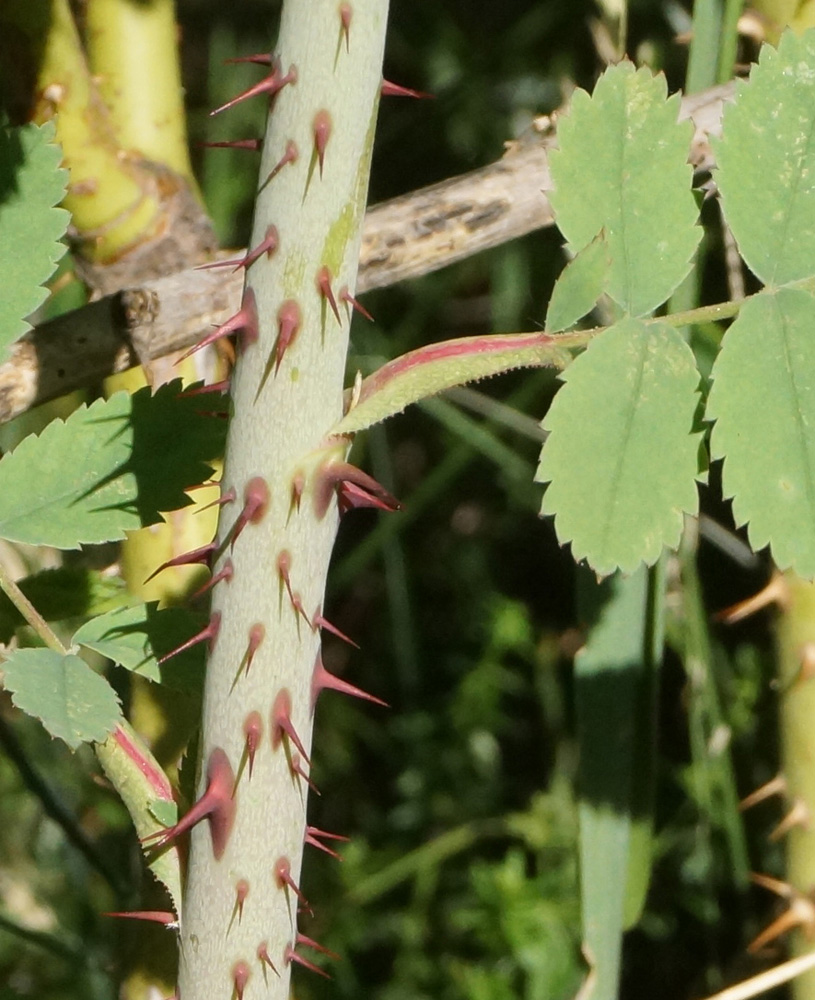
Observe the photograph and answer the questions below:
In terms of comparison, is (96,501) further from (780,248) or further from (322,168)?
(780,248)

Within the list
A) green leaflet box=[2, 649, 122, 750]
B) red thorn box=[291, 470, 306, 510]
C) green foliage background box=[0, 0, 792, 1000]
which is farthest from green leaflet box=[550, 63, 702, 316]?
green foliage background box=[0, 0, 792, 1000]

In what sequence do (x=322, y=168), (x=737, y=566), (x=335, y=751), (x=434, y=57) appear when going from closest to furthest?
(x=322, y=168) < (x=737, y=566) < (x=335, y=751) < (x=434, y=57)

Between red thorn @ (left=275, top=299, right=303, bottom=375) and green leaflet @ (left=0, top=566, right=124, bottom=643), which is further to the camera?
green leaflet @ (left=0, top=566, right=124, bottom=643)

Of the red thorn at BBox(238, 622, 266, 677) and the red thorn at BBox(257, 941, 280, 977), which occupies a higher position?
the red thorn at BBox(238, 622, 266, 677)

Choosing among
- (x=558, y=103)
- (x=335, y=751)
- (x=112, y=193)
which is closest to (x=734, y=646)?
(x=335, y=751)

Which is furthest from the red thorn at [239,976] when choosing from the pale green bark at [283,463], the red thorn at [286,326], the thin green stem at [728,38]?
the thin green stem at [728,38]

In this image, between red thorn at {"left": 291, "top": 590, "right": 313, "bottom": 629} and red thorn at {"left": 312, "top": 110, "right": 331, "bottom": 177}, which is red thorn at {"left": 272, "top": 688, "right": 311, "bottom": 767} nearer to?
red thorn at {"left": 291, "top": 590, "right": 313, "bottom": 629}
